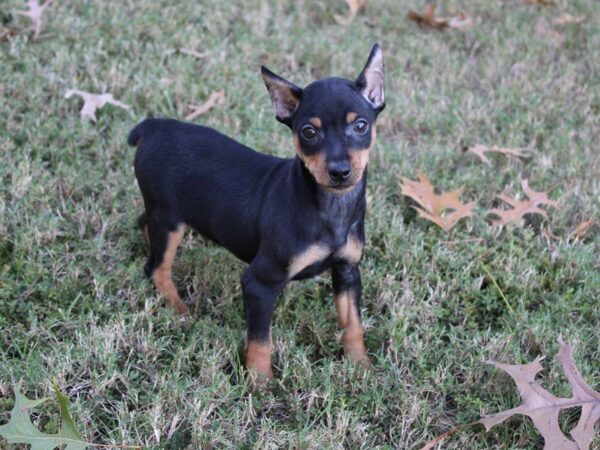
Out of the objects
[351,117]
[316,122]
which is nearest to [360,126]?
[351,117]

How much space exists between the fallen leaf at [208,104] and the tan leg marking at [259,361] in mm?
2708

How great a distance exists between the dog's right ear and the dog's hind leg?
3.21ft

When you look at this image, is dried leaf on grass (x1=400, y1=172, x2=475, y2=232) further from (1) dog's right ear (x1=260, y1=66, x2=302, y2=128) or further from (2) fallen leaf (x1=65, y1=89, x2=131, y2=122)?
(2) fallen leaf (x1=65, y1=89, x2=131, y2=122)

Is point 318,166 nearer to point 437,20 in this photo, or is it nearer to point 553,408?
point 553,408

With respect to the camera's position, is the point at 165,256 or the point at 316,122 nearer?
the point at 316,122

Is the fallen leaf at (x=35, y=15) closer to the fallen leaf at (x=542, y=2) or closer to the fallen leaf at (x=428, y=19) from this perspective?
the fallen leaf at (x=428, y=19)

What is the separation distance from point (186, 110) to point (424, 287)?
2.69 meters

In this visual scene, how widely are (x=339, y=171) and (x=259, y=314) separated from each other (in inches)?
32.9

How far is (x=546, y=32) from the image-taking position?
25.6 ft

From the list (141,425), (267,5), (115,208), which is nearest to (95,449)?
(141,425)

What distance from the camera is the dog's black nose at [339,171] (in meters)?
3.29

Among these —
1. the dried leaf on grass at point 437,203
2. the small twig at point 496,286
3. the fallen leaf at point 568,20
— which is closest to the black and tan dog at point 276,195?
the small twig at point 496,286

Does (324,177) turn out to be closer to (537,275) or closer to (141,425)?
(141,425)

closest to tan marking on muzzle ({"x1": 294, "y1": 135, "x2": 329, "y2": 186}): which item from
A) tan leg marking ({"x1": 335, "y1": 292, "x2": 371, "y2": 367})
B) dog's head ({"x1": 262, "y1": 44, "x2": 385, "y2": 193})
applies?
dog's head ({"x1": 262, "y1": 44, "x2": 385, "y2": 193})
